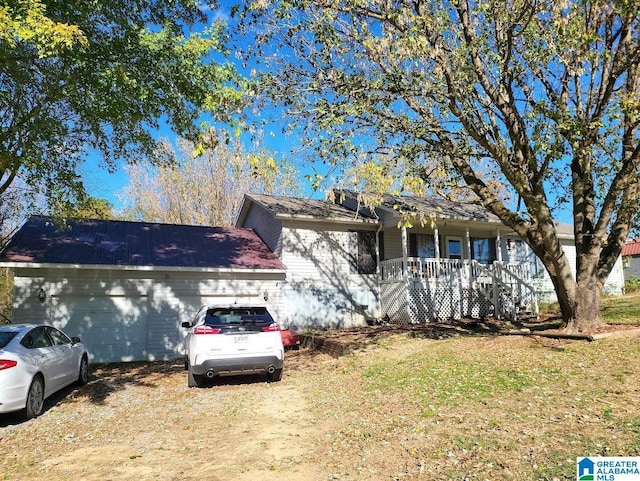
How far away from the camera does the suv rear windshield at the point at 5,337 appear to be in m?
7.16

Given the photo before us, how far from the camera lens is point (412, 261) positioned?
16703 millimetres

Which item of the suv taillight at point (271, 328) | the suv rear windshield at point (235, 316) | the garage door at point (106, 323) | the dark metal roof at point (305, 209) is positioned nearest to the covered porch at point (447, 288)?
the dark metal roof at point (305, 209)

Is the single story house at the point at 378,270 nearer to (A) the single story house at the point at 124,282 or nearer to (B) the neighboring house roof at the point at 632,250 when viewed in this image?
(A) the single story house at the point at 124,282

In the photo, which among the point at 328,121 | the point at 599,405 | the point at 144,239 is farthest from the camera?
the point at 144,239

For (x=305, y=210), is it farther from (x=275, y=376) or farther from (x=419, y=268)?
(x=275, y=376)

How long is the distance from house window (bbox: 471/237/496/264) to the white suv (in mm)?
13298

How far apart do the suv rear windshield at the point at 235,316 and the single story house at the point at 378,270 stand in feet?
23.0

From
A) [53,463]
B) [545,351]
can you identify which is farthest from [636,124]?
[53,463]

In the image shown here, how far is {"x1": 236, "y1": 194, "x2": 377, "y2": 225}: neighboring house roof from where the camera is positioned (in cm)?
1665

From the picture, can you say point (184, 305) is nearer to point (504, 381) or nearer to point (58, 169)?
point (58, 169)

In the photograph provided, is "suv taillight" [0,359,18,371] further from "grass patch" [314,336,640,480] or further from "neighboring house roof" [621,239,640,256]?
"neighboring house roof" [621,239,640,256]

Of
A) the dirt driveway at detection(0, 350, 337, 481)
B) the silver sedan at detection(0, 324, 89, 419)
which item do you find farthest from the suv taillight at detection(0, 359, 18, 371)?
the dirt driveway at detection(0, 350, 337, 481)

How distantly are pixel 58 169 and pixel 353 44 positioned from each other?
7097 mm

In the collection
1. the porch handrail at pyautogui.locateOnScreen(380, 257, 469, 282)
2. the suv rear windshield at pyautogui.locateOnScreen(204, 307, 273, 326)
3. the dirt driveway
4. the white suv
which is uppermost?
the porch handrail at pyautogui.locateOnScreen(380, 257, 469, 282)
